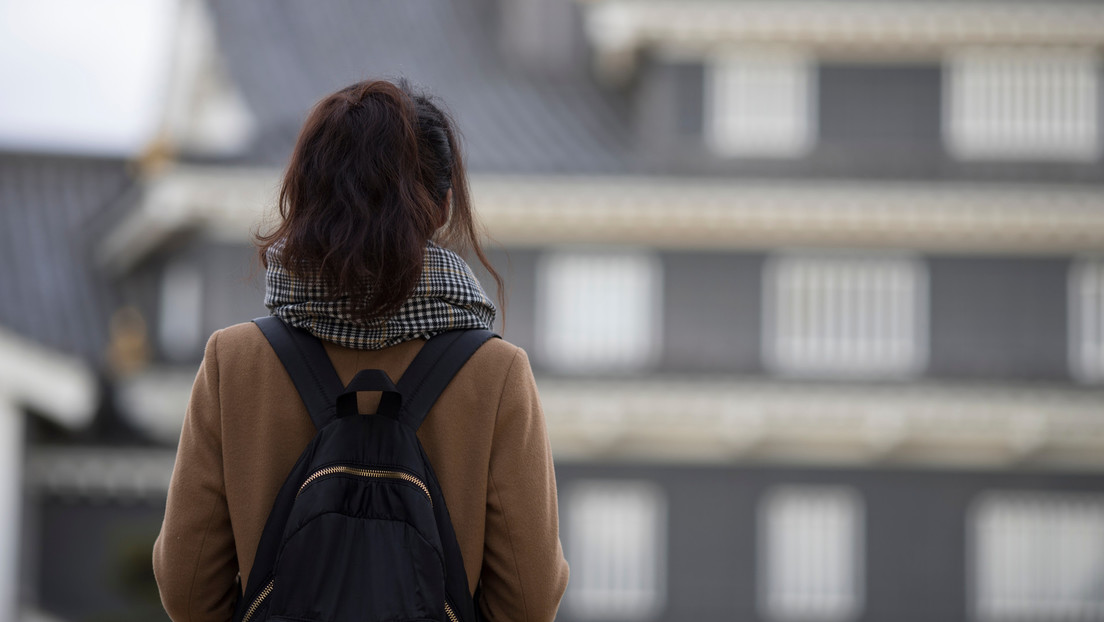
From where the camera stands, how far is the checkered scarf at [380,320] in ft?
5.88

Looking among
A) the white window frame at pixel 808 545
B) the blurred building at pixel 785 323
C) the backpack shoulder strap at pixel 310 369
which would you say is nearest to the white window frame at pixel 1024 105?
the blurred building at pixel 785 323

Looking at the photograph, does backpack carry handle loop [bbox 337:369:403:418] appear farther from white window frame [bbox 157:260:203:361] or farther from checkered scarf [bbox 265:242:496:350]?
white window frame [bbox 157:260:203:361]

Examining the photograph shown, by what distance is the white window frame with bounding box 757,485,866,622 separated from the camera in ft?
47.6

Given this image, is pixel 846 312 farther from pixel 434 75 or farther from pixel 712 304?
pixel 434 75

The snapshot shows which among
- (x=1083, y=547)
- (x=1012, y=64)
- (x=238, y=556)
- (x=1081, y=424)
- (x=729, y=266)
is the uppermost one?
(x=1012, y=64)

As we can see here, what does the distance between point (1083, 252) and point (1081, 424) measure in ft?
7.14

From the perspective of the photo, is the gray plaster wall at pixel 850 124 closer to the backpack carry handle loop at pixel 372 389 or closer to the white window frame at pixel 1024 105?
the white window frame at pixel 1024 105

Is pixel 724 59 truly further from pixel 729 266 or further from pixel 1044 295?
pixel 1044 295

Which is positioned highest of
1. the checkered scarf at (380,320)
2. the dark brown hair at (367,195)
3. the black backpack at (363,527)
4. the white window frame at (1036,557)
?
the dark brown hair at (367,195)

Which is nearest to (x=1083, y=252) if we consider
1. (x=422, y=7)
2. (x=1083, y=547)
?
(x=1083, y=547)

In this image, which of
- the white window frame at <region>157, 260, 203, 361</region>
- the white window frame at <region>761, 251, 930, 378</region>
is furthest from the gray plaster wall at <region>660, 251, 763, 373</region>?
the white window frame at <region>157, 260, 203, 361</region>

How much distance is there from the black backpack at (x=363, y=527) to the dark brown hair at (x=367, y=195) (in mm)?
150

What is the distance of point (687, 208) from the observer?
14.0m

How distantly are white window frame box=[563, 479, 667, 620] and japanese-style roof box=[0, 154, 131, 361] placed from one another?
6935 mm
